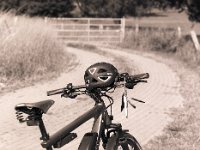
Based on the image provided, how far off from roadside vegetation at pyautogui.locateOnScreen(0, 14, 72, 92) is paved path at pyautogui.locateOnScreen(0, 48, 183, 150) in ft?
1.88

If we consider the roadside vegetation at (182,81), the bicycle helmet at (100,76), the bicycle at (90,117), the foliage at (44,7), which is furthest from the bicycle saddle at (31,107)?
the foliage at (44,7)

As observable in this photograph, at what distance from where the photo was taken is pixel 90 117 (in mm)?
3570

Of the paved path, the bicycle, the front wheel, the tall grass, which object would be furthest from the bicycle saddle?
the tall grass

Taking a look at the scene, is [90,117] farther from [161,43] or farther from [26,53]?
[161,43]

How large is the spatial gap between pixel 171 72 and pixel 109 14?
116 ft

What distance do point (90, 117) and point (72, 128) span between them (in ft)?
0.59

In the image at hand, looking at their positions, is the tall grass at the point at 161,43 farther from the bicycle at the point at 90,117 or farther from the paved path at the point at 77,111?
the bicycle at the point at 90,117

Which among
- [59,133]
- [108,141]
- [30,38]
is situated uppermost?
[59,133]

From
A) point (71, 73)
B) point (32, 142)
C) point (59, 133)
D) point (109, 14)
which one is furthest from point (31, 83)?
point (109, 14)

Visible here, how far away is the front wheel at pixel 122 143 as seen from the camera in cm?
390

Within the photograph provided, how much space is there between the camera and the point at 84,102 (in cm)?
1022

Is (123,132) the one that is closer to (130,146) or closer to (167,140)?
(130,146)

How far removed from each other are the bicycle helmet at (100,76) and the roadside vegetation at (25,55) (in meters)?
8.03

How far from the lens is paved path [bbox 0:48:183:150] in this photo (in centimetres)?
741
